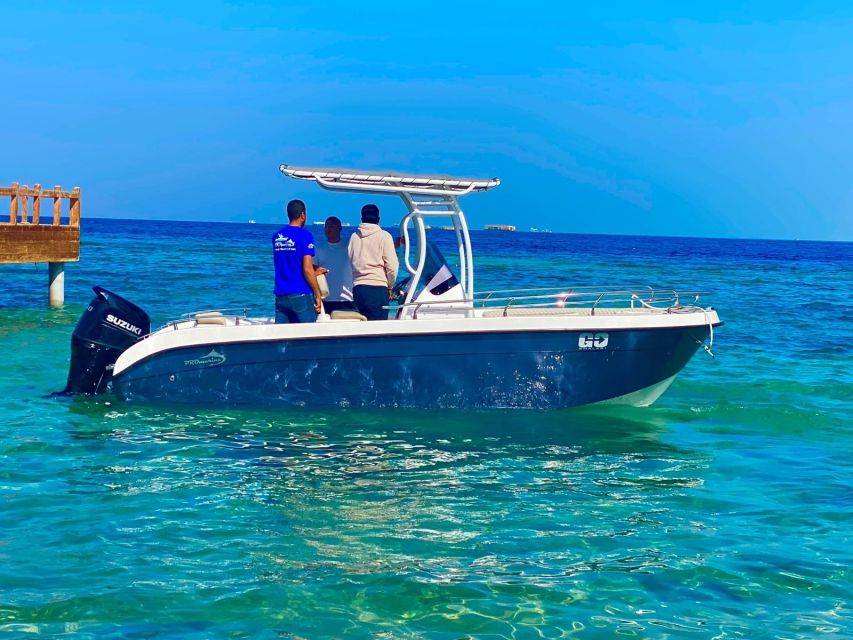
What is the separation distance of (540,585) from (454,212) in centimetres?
592

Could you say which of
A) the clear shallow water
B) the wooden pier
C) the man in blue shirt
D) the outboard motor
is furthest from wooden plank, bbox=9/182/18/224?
the man in blue shirt

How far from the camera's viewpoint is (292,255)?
10445 millimetres

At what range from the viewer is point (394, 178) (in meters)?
10.8

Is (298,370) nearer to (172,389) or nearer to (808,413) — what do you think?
(172,389)

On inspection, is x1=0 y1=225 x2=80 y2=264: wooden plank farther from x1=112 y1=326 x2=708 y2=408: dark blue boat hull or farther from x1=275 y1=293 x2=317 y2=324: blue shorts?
x1=275 y1=293 x2=317 y2=324: blue shorts

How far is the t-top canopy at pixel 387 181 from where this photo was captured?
10500mm

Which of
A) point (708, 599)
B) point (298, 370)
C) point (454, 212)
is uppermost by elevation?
point (454, 212)

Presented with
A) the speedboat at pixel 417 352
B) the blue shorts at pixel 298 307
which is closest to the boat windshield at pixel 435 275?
the speedboat at pixel 417 352

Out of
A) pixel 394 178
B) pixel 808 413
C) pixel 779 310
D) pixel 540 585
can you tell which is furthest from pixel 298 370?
pixel 779 310

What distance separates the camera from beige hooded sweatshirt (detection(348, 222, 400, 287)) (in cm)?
1052

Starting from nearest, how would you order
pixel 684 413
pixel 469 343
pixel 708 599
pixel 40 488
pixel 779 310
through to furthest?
1. pixel 708 599
2. pixel 40 488
3. pixel 469 343
4. pixel 684 413
5. pixel 779 310

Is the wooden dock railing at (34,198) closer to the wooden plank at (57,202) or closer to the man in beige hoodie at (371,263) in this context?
the wooden plank at (57,202)

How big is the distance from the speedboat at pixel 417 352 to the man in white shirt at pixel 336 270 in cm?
70

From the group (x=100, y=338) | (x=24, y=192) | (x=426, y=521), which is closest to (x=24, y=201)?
(x=24, y=192)
